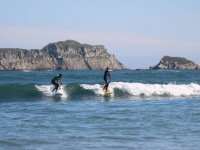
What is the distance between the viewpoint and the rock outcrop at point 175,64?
603 feet

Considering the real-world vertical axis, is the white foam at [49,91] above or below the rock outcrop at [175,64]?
below

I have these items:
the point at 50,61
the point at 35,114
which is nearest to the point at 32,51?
the point at 50,61

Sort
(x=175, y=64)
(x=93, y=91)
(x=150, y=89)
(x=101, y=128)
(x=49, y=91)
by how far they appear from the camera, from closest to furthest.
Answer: (x=101, y=128), (x=49, y=91), (x=93, y=91), (x=150, y=89), (x=175, y=64)

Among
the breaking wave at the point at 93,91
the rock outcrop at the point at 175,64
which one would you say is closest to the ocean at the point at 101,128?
the breaking wave at the point at 93,91

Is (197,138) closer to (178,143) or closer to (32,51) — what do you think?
(178,143)

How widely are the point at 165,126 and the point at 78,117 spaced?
3.33 meters

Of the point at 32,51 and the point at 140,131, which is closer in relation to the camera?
the point at 140,131

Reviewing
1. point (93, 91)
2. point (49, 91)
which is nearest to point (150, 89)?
point (93, 91)

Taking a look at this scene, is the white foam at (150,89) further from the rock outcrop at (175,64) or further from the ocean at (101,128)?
the rock outcrop at (175,64)

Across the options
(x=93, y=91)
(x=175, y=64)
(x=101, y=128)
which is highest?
(x=175, y=64)

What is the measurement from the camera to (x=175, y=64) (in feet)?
614

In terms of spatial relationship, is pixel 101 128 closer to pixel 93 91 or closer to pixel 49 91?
pixel 49 91

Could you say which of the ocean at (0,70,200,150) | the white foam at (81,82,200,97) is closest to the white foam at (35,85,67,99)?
the white foam at (81,82,200,97)

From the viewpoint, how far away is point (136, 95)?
32062 mm
